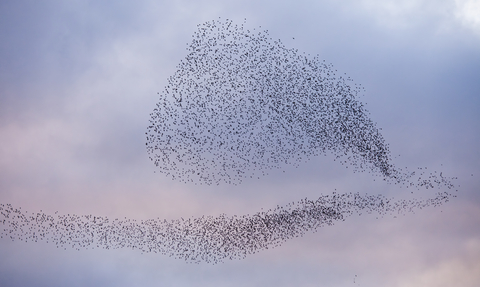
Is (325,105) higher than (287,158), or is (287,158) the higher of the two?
(325,105)

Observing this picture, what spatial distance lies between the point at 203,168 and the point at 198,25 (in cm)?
1029

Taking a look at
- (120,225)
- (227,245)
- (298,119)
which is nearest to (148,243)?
(120,225)

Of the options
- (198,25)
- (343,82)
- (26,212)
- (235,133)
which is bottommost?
(26,212)

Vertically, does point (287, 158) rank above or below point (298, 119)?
below

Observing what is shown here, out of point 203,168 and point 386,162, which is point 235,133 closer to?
point 203,168

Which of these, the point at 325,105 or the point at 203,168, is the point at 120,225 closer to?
the point at 203,168

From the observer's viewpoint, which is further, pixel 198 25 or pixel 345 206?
pixel 345 206

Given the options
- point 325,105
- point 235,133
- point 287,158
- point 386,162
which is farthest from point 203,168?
point 386,162

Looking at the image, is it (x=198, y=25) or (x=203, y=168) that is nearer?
(x=198, y=25)

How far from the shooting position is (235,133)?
3631 cm

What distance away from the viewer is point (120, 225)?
3853 centimetres

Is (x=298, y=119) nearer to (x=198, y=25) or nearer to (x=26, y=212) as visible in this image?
(x=198, y=25)

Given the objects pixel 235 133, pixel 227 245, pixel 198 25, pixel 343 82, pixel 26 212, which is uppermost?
pixel 198 25

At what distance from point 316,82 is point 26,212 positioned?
24161 millimetres
